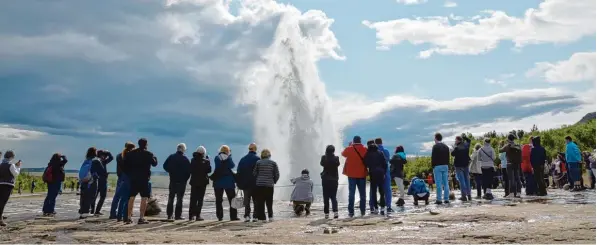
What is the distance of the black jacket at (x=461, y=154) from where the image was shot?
1512 centimetres

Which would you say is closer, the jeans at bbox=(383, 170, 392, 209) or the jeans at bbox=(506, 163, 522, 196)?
the jeans at bbox=(383, 170, 392, 209)

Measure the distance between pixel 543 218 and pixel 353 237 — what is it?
4321mm

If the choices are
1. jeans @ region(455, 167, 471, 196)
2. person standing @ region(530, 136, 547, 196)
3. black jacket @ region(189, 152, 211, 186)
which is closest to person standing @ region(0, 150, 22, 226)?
black jacket @ region(189, 152, 211, 186)

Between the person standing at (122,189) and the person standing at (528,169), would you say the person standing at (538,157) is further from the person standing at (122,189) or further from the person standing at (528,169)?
the person standing at (122,189)

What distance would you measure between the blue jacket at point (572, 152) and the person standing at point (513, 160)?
3.25m

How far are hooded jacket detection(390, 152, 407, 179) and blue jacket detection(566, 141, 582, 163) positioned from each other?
732 cm

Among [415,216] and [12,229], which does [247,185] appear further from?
[12,229]

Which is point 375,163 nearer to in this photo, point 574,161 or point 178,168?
point 178,168

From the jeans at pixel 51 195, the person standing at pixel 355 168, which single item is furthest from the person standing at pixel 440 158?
the jeans at pixel 51 195

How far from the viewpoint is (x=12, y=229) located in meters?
10.4

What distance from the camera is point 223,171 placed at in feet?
40.2

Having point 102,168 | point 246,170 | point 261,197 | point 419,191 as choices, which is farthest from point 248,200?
point 419,191

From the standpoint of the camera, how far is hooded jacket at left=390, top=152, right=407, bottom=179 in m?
15.5

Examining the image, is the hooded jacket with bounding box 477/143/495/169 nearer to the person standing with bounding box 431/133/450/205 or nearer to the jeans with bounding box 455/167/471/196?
the jeans with bounding box 455/167/471/196
